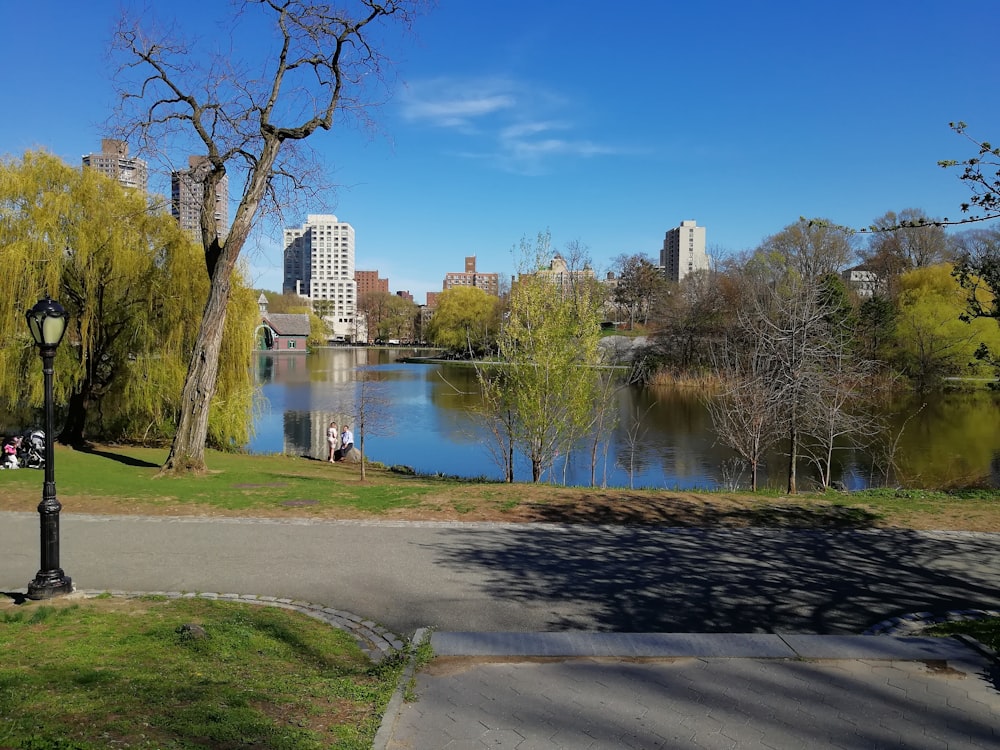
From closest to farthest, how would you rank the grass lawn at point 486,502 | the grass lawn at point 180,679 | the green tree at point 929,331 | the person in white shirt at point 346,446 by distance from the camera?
the grass lawn at point 180,679
the grass lawn at point 486,502
the person in white shirt at point 346,446
the green tree at point 929,331

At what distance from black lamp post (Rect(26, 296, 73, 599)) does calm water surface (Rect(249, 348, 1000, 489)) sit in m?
13.0

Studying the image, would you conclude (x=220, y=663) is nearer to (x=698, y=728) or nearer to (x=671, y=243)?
(x=698, y=728)

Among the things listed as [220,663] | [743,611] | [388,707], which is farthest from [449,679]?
[743,611]

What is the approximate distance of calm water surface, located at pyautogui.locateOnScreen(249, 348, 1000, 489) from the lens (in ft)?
68.7

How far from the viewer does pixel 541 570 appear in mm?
7863

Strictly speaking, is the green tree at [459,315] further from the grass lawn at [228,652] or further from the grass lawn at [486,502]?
the grass lawn at [228,652]

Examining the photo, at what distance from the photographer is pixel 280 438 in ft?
90.8

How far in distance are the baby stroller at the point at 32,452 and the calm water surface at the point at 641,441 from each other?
8.17 metres

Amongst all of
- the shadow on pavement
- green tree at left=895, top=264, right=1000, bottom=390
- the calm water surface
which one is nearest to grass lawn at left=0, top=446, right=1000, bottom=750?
the shadow on pavement

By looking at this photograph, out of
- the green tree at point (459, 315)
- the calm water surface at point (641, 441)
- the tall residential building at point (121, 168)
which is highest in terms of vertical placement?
the green tree at point (459, 315)

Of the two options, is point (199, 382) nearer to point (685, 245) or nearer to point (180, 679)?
point (180, 679)

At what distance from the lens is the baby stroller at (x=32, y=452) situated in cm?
1505

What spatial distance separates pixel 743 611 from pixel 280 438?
940 inches

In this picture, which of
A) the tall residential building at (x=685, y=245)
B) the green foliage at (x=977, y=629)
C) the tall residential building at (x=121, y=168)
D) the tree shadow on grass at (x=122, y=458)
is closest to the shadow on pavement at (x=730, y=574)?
the green foliage at (x=977, y=629)
